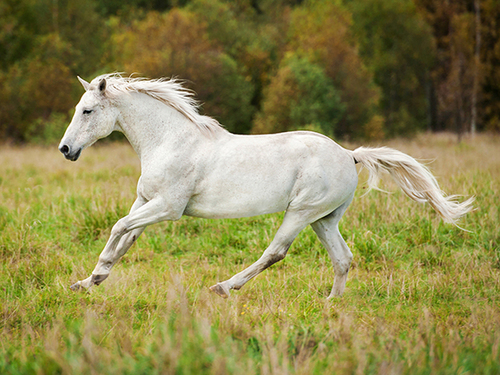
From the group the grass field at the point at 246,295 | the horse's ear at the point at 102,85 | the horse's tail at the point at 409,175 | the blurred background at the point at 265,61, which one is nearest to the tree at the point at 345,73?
the blurred background at the point at 265,61

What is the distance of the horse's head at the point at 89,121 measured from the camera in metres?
3.83

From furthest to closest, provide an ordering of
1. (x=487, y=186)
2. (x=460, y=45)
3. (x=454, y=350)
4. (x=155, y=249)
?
(x=460, y=45)
(x=487, y=186)
(x=155, y=249)
(x=454, y=350)

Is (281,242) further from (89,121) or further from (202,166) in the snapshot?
(89,121)

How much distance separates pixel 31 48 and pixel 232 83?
893 cm

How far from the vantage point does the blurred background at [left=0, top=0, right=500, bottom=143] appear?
19.4 m

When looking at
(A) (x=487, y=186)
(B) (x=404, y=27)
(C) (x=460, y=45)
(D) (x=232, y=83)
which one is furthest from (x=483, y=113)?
(A) (x=487, y=186)

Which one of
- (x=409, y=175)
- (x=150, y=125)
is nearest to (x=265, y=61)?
(x=409, y=175)

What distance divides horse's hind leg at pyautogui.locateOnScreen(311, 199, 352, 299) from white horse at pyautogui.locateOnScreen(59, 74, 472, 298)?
139 mm

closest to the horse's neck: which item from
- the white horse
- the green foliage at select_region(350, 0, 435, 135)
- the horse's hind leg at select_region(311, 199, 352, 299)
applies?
the white horse

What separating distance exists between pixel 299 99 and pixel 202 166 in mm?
16379

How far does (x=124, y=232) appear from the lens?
3922 millimetres

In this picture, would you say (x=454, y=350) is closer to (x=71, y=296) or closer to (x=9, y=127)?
(x=71, y=296)

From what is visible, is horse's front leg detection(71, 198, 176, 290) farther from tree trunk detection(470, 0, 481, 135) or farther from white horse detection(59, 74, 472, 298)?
tree trunk detection(470, 0, 481, 135)

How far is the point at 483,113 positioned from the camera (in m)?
22.8
